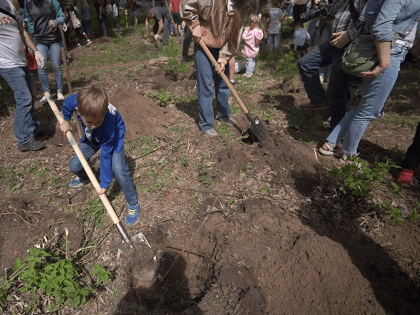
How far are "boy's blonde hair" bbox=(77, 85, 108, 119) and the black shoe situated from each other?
2587 millimetres

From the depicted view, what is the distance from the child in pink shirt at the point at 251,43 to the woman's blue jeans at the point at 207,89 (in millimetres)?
3144

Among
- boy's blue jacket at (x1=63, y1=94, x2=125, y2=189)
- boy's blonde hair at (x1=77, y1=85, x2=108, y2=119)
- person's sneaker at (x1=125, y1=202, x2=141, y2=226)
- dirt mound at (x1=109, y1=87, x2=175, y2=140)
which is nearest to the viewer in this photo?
boy's blonde hair at (x1=77, y1=85, x2=108, y2=119)

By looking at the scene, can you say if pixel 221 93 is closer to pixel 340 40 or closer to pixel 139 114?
pixel 139 114

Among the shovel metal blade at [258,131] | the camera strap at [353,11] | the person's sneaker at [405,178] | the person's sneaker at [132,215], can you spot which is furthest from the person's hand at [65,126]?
the person's sneaker at [405,178]

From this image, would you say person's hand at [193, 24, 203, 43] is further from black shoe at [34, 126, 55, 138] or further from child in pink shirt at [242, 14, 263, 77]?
child in pink shirt at [242, 14, 263, 77]

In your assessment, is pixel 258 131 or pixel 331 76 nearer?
pixel 331 76

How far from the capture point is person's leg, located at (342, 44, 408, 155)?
9.77ft

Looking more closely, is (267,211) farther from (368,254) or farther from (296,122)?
(296,122)

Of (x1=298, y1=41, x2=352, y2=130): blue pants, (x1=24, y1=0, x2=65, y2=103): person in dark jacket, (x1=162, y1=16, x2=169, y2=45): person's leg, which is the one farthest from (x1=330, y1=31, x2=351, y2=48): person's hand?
(x1=162, y1=16, x2=169, y2=45): person's leg

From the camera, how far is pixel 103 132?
2.58 meters

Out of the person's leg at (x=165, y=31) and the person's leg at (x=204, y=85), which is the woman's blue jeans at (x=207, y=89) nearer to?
the person's leg at (x=204, y=85)

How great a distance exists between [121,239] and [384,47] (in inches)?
118

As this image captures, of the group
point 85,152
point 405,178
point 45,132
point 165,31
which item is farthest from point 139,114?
point 165,31

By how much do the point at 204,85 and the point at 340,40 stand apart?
169 cm
